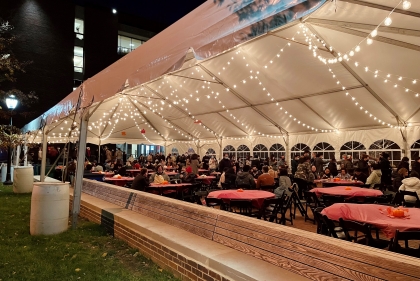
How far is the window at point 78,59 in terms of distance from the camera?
81.0 feet

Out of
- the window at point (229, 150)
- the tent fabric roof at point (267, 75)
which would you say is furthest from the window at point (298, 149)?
the window at point (229, 150)

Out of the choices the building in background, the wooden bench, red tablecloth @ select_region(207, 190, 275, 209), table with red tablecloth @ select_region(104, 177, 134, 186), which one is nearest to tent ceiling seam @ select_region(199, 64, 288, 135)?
table with red tablecloth @ select_region(104, 177, 134, 186)

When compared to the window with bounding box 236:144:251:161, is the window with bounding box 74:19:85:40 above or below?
above

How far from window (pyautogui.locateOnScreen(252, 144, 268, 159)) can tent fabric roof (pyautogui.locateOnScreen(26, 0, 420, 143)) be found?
801 mm

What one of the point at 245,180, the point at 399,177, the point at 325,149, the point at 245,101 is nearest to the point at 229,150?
the point at 245,101

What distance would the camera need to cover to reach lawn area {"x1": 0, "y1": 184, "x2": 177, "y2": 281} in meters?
3.36

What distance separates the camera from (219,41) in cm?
268

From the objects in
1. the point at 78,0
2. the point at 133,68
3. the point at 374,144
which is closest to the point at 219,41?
the point at 133,68

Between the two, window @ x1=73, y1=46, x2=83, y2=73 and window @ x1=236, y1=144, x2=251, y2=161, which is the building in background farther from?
window @ x1=236, y1=144, x2=251, y2=161

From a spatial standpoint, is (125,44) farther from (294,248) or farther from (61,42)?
(294,248)

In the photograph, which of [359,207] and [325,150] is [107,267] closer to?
[359,207]

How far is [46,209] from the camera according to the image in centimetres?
497

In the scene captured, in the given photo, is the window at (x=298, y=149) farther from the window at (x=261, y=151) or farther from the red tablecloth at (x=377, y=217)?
the red tablecloth at (x=377, y=217)

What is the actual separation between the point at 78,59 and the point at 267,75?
20246mm
